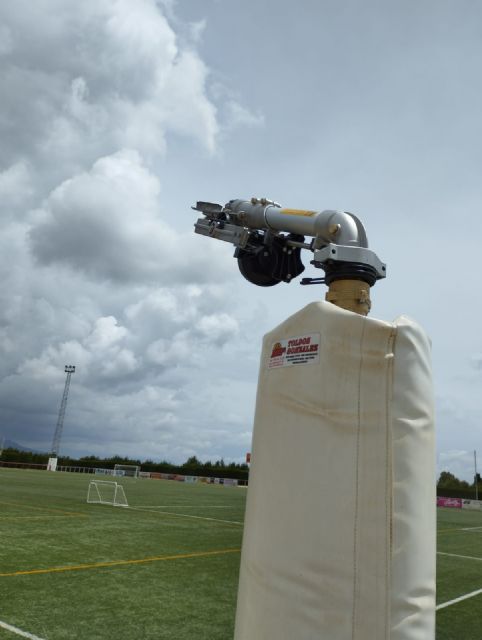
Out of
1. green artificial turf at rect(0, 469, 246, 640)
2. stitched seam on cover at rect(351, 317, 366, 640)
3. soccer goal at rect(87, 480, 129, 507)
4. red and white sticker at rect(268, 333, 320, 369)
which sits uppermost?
red and white sticker at rect(268, 333, 320, 369)

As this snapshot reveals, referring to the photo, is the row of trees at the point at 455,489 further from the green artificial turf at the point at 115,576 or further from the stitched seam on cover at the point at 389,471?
the stitched seam on cover at the point at 389,471

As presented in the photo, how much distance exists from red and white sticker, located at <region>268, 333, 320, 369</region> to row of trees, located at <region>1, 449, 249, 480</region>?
58.5 meters

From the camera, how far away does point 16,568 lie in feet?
25.4

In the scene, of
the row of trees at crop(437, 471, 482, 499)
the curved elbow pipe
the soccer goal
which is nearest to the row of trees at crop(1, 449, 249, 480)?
the row of trees at crop(437, 471, 482, 499)

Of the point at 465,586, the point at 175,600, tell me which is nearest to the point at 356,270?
the point at 175,600

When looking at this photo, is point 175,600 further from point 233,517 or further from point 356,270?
point 233,517

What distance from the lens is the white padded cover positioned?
6.23 ft

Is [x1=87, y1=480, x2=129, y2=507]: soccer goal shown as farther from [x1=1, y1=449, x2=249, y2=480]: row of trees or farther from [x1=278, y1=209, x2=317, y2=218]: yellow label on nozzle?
[x1=1, y1=449, x2=249, y2=480]: row of trees

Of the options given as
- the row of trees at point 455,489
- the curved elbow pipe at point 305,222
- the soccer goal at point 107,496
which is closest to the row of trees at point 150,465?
the row of trees at point 455,489

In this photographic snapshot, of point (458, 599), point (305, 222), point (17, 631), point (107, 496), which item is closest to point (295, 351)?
point (305, 222)

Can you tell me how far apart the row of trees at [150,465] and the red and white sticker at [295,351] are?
58.5 metres

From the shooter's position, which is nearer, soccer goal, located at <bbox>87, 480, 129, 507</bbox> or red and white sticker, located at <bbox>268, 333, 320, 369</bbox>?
red and white sticker, located at <bbox>268, 333, 320, 369</bbox>

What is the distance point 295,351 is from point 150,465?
227 feet

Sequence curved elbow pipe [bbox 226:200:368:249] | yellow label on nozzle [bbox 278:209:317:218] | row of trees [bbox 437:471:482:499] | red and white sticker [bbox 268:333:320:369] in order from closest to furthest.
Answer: red and white sticker [bbox 268:333:320:369] → curved elbow pipe [bbox 226:200:368:249] → yellow label on nozzle [bbox 278:209:317:218] → row of trees [bbox 437:471:482:499]
